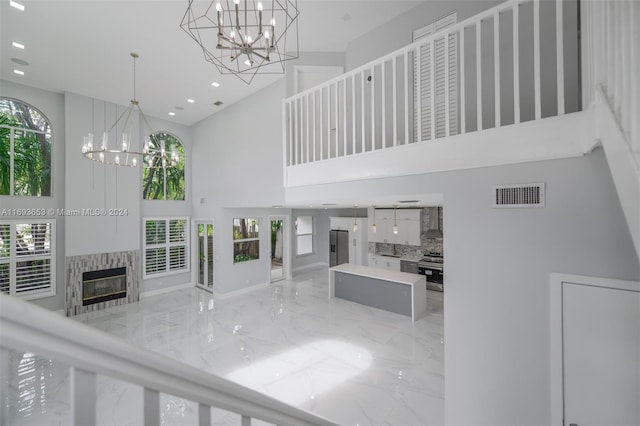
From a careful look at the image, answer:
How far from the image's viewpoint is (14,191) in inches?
220

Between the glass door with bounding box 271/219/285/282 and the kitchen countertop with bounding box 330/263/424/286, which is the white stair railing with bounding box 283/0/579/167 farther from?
the glass door with bounding box 271/219/285/282

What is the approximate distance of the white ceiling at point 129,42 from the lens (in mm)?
3703

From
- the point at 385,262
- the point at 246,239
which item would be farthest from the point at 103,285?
the point at 385,262

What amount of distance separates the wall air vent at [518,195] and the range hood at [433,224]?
19.9ft

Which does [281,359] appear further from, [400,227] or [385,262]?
[400,227]

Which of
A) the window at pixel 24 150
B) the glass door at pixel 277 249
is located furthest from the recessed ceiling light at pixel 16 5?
the glass door at pixel 277 249

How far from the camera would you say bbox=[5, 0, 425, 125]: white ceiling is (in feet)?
12.1

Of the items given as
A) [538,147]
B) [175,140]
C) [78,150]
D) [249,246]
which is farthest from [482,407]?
[175,140]

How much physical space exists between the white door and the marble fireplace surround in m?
8.24

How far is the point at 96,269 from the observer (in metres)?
6.39

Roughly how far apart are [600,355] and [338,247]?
8.41m

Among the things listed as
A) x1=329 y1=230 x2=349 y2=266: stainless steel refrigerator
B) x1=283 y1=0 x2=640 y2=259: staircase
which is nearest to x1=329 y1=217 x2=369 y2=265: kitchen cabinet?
Answer: x1=329 y1=230 x2=349 y2=266: stainless steel refrigerator

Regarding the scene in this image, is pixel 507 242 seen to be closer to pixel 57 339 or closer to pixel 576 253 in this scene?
pixel 576 253

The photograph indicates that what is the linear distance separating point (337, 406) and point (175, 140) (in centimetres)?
798
